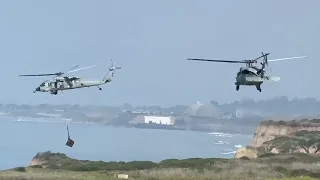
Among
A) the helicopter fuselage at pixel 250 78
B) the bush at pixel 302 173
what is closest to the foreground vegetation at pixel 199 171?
the bush at pixel 302 173

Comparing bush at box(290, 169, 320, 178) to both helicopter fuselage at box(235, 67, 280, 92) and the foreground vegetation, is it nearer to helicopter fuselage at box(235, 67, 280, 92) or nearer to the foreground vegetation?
the foreground vegetation

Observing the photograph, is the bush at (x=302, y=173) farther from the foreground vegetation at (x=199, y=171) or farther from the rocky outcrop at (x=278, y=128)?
the rocky outcrop at (x=278, y=128)

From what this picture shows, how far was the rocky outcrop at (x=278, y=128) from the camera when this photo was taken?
143712mm

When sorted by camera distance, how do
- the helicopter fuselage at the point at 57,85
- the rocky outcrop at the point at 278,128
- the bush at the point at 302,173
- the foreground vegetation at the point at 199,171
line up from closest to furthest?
the foreground vegetation at the point at 199,171, the bush at the point at 302,173, the helicopter fuselage at the point at 57,85, the rocky outcrop at the point at 278,128

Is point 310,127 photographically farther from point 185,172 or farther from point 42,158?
point 185,172

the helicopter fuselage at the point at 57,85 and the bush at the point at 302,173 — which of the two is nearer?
the bush at the point at 302,173

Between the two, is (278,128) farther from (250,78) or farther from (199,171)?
(250,78)

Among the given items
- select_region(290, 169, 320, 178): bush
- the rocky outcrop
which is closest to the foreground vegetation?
select_region(290, 169, 320, 178): bush

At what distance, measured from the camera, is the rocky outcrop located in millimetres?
143712

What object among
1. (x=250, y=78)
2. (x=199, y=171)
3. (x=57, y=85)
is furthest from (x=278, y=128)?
(x=250, y=78)

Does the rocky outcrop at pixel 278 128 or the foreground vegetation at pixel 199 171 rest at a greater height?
the rocky outcrop at pixel 278 128

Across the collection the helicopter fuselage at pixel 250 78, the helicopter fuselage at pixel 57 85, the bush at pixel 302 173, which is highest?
the helicopter fuselage at pixel 57 85

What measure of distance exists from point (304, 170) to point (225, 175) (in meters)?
7.91

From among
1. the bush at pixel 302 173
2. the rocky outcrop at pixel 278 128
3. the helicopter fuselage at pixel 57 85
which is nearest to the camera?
the bush at pixel 302 173
